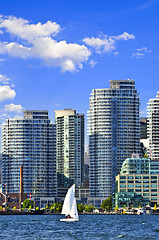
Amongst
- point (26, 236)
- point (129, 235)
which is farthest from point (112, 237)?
point (26, 236)

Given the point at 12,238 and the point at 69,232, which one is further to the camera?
the point at 69,232

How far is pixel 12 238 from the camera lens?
6772 inches

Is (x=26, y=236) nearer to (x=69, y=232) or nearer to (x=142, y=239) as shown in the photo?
(x=69, y=232)

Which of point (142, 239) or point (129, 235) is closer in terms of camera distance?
point (142, 239)

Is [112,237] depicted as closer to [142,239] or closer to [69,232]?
[142,239]

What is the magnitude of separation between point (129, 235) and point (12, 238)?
30373 millimetres

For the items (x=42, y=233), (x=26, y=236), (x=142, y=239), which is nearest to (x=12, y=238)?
(x=26, y=236)

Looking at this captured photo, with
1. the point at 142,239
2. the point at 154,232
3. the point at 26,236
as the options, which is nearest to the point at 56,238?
the point at 26,236

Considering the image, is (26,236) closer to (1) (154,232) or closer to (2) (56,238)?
(2) (56,238)

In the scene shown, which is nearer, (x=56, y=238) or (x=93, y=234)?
(x=56, y=238)

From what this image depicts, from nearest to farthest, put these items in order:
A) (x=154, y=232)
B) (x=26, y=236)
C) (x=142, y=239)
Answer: (x=142, y=239)
(x=26, y=236)
(x=154, y=232)

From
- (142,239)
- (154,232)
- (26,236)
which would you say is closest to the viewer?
(142,239)

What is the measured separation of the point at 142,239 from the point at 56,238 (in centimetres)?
2134

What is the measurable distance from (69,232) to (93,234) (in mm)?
10616
